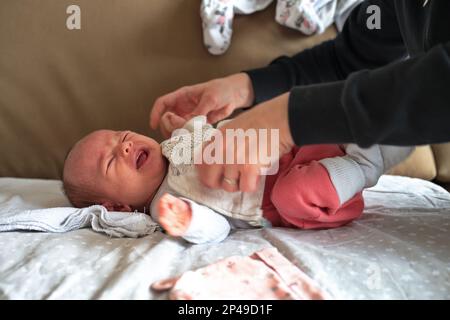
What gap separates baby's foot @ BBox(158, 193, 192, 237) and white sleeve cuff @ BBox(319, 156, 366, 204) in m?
0.26

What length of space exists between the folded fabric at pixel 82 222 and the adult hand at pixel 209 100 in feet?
0.76

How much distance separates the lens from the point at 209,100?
3.21 ft

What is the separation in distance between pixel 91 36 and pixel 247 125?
0.82 metres

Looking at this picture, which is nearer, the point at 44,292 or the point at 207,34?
the point at 44,292

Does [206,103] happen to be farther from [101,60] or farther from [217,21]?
[101,60]


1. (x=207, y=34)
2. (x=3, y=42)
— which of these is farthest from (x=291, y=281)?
(x=3, y=42)

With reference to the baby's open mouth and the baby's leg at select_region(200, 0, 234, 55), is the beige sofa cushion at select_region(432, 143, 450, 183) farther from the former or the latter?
the baby's open mouth

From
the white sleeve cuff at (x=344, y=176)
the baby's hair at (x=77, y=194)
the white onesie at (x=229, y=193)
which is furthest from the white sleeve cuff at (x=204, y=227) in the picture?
the baby's hair at (x=77, y=194)

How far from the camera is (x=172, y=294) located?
0.58 m

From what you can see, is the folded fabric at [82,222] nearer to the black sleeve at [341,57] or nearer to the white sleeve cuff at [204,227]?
the white sleeve cuff at [204,227]

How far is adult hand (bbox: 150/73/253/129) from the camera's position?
986 mm
